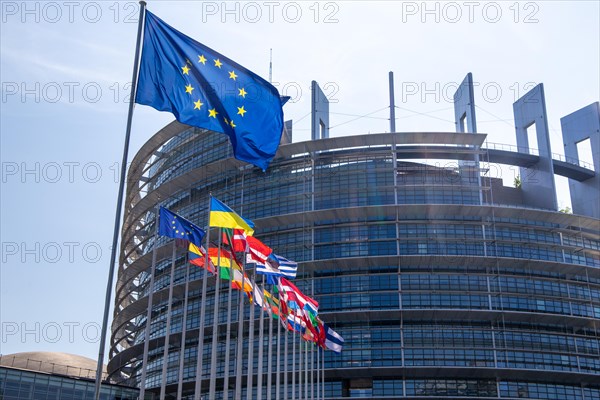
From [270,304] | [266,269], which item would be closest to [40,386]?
[270,304]

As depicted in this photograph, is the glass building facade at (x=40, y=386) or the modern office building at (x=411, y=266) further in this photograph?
the modern office building at (x=411, y=266)

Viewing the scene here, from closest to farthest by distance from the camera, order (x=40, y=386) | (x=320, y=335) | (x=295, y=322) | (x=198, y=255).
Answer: (x=198, y=255) < (x=295, y=322) < (x=320, y=335) < (x=40, y=386)

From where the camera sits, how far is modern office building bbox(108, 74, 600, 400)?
70.8 meters

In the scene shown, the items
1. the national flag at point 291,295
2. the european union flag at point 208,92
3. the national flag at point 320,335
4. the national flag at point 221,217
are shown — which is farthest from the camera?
the national flag at point 320,335

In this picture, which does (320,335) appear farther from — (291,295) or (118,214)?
(118,214)

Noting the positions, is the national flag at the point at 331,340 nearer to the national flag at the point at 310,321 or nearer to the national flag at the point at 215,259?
the national flag at the point at 310,321

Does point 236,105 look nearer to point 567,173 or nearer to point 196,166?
point 196,166

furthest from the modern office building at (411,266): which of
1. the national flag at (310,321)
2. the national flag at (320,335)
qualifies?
the national flag at (310,321)

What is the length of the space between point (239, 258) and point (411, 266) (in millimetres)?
38971

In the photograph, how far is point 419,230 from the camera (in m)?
75.2

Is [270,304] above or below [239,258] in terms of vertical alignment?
below

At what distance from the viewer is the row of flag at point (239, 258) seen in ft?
109

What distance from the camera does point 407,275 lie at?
73688 millimetres

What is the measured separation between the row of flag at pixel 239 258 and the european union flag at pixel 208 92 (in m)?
7.88
